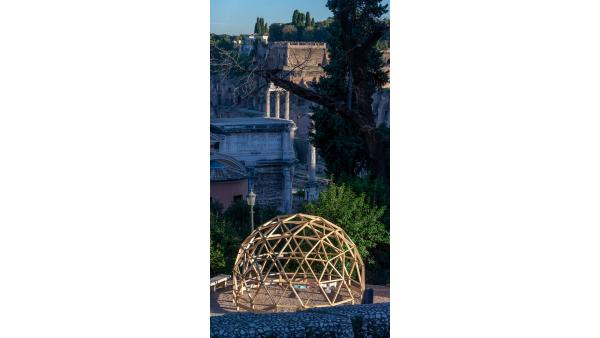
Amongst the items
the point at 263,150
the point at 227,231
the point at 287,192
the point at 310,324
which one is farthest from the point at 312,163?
the point at 310,324

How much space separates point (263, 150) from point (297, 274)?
1100 mm

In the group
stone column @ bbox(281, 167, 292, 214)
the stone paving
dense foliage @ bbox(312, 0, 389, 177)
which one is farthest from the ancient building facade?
the stone paving

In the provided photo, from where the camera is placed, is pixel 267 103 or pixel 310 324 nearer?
pixel 310 324

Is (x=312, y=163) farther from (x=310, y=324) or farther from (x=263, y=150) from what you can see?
(x=310, y=324)

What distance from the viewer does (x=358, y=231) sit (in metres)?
8.48

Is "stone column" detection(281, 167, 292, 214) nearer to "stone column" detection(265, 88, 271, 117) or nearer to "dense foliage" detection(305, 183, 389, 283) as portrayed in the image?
"dense foliage" detection(305, 183, 389, 283)

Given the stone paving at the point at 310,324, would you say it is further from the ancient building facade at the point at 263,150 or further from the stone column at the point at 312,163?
the stone column at the point at 312,163

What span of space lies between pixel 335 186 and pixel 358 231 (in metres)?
0.44

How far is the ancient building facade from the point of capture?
24.7 ft

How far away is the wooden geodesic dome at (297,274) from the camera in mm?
7496

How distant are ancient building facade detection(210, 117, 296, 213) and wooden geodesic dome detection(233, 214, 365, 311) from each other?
352 millimetres

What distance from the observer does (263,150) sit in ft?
25.6
